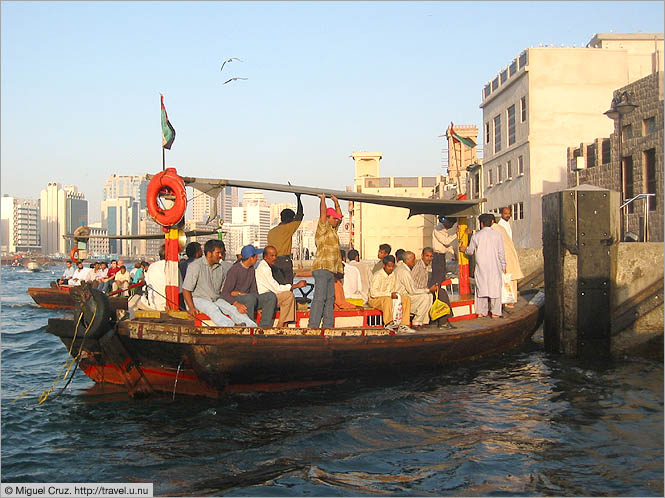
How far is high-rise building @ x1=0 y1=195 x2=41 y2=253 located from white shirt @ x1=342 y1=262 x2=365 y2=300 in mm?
196602

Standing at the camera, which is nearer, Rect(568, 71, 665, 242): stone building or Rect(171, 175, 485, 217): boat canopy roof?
Rect(171, 175, 485, 217): boat canopy roof

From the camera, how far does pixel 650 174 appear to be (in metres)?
17.8

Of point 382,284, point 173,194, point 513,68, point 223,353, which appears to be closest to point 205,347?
point 223,353

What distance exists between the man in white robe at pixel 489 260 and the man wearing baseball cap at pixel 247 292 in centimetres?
411

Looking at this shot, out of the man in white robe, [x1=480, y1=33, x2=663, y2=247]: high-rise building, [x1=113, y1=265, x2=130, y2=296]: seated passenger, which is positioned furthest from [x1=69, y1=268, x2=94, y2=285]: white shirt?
[x1=480, y1=33, x2=663, y2=247]: high-rise building

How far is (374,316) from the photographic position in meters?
10.1

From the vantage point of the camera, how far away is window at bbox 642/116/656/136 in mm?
17495

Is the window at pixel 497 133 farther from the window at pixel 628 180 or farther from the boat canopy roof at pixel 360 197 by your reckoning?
the boat canopy roof at pixel 360 197

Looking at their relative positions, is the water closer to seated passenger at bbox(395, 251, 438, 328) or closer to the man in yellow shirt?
seated passenger at bbox(395, 251, 438, 328)

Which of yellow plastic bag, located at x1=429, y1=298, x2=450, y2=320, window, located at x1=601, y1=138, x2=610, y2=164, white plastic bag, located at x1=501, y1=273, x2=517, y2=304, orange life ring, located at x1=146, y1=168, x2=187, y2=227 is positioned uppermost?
window, located at x1=601, y1=138, x2=610, y2=164

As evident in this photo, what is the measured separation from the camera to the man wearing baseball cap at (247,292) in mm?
9016

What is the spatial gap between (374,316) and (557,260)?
3.73m

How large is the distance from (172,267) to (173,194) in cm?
99

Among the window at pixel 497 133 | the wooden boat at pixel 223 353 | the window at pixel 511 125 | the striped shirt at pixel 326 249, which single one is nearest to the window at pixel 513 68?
the window at pixel 511 125
